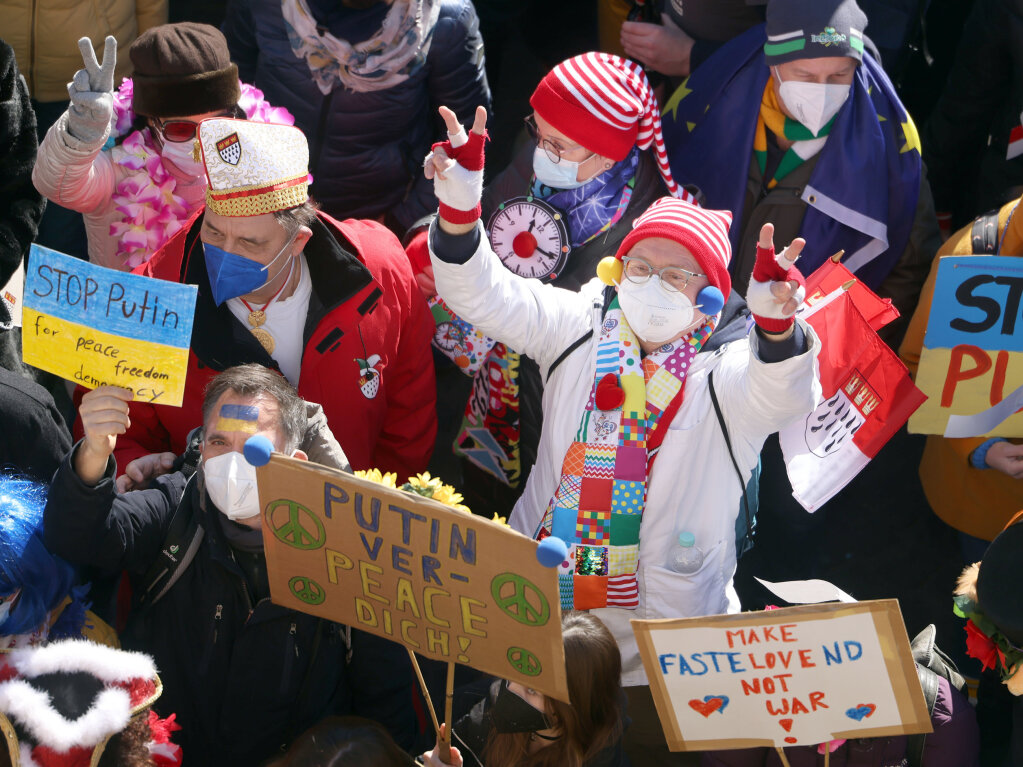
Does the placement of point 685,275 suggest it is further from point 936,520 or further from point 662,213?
point 936,520

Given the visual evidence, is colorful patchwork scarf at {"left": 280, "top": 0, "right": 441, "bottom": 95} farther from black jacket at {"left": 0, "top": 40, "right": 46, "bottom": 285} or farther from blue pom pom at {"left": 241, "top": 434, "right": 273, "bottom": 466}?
blue pom pom at {"left": 241, "top": 434, "right": 273, "bottom": 466}

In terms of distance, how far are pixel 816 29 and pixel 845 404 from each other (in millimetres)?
1277

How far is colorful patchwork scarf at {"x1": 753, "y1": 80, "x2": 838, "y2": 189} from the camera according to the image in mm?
3998

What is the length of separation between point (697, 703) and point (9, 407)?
189 cm

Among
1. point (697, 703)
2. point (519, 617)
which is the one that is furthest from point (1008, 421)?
point (519, 617)

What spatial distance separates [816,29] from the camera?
12.5ft

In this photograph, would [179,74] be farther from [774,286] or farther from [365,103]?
[774,286]

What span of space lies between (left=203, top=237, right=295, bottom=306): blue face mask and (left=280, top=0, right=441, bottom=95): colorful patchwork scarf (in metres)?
1.11

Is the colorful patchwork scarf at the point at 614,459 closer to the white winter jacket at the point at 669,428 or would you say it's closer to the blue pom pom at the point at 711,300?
the white winter jacket at the point at 669,428

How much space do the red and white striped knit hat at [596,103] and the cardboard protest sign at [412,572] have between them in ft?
5.32

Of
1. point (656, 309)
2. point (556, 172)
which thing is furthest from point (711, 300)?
point (556, 172)

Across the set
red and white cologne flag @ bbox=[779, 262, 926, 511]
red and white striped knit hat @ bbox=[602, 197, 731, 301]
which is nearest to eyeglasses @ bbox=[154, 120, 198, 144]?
red and white striped knit hat @ bbox=[602, 197, 731, 301]

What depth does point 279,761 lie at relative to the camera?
2.74 meters

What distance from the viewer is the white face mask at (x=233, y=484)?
288cm
